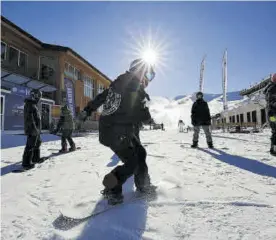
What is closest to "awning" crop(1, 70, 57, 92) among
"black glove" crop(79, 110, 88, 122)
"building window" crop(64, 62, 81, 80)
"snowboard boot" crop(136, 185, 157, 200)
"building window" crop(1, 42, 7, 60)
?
"building window" crop(1, 42, 7, 60)

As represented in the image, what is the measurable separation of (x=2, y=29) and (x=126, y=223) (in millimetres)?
19632

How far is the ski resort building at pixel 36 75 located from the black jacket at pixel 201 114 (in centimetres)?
1145

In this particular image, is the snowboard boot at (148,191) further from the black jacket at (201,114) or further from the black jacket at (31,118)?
the black jacket at (201,114)

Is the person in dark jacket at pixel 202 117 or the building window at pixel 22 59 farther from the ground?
the building window at pixel 22 59

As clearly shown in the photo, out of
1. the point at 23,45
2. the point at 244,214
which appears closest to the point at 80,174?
the point at 244,214

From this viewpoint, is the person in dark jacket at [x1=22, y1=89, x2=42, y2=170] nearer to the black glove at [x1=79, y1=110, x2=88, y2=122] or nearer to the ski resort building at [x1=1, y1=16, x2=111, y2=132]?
the black glove at [x1=79, y1=110, x2=88, y2=122]

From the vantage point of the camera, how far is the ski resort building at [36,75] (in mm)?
16859

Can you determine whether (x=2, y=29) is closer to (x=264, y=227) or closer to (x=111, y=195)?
(x=111, y=195)

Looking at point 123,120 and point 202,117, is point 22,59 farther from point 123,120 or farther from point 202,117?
point 123,120

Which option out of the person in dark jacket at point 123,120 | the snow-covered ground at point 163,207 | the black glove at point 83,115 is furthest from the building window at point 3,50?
the person in dark jacket at point 123,120

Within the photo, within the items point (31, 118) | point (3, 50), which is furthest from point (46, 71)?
point (31, 118)

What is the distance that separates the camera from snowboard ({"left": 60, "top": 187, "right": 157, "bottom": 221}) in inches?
88.2

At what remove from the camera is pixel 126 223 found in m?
2.05

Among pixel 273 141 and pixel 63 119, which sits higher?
pixel 63 119
